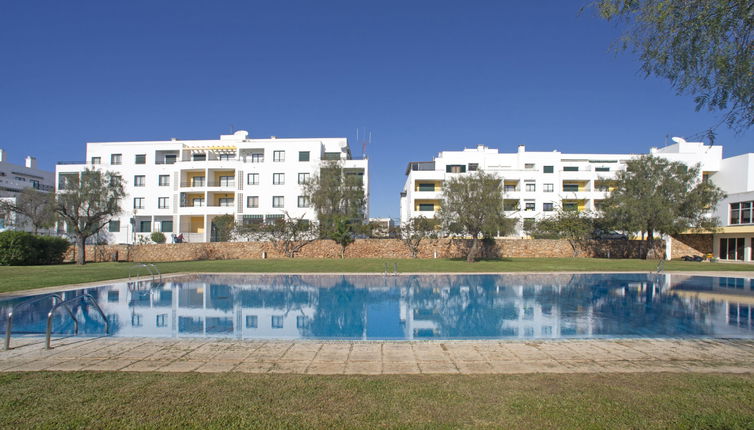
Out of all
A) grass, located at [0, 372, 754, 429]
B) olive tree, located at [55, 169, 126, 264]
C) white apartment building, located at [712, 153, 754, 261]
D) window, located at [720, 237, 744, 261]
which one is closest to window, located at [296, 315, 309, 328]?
grass, located at [0, 372, 754, 429]

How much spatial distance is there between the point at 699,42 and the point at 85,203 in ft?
117

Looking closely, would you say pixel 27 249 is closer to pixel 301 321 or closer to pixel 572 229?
pixel 301 321

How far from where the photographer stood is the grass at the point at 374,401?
3873 millimetres

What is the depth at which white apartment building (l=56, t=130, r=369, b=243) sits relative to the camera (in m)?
40.8

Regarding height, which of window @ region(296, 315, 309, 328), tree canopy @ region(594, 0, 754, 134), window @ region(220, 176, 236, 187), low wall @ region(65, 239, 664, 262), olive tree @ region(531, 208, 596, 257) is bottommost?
window @ region(296, 315, 309, 328)

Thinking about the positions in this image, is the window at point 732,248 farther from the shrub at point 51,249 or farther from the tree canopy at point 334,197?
the shrub at point 51,249

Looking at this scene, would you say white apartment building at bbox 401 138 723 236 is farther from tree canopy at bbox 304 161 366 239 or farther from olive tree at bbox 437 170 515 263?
olive tree at bbox 437 170 515 263

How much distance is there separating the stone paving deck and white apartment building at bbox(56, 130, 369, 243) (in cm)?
3259

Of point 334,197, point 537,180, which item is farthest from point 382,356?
point 537,180

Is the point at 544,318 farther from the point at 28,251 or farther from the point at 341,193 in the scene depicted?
the point at 28,251

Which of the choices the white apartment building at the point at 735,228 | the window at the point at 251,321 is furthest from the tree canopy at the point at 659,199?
the window at the point at 251,321

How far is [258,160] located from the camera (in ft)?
142

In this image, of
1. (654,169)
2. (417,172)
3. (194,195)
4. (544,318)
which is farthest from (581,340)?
(194,195)

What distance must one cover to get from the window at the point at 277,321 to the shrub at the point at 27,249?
24.8m
